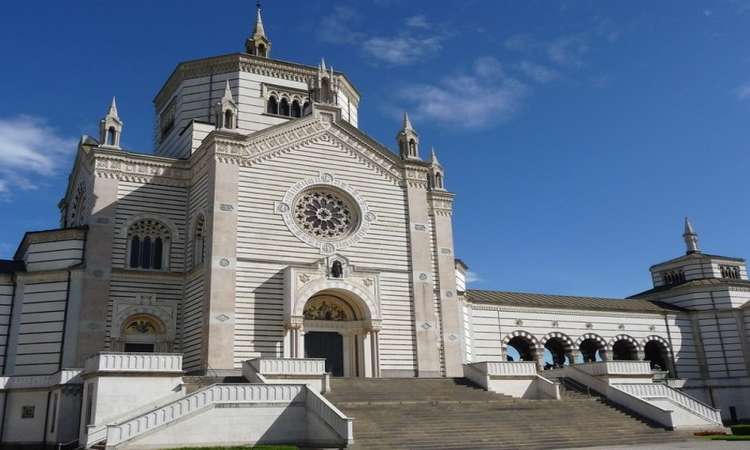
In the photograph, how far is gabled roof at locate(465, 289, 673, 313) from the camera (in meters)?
45.1

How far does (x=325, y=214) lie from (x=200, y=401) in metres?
14.8

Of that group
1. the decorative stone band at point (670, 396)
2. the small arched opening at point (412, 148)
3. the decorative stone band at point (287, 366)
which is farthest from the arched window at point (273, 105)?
the decorative stone band at point (670, 396)

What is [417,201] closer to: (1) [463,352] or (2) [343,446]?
(1) [463,352]

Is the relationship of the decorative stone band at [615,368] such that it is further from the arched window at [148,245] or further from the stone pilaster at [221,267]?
the arched window at [148,245]

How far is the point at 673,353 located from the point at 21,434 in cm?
4069

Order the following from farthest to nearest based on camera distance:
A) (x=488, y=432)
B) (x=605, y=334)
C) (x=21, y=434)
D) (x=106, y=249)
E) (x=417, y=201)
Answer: (x=605, y=334), (x=417, y=201), (x=106, y=249), (x=21, y=434), (x=488, y=432)

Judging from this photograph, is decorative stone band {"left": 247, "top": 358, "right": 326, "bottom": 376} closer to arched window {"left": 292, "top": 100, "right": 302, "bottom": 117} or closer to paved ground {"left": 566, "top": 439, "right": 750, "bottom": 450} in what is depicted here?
paved ground {"left": 566, "top": 439, "right": 750, "bottom": 450}

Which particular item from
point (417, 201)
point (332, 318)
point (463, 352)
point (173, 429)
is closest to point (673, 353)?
point (463, 352)

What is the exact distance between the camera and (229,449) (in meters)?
21.5

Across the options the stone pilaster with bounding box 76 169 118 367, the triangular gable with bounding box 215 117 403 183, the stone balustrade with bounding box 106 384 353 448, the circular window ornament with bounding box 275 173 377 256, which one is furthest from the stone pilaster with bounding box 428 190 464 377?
the stone pilaster with bounding box 76 169 118 367

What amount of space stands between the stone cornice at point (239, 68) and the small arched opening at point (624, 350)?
27.9 meters

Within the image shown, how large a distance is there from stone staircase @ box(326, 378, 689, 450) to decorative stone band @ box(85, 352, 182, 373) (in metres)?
6.07

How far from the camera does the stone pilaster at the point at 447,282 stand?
36.7m

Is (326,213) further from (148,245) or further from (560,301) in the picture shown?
(560,301)
